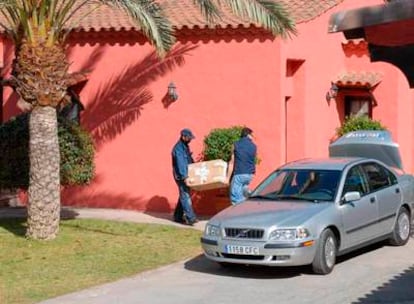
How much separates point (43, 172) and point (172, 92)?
4.72 metres

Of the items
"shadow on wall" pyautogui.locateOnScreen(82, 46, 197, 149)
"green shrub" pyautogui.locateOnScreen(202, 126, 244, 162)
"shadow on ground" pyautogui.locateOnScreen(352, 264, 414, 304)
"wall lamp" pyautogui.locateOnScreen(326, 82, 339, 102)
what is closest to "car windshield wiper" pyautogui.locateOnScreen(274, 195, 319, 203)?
"shadow on ground" pyautogui.locateOnScreen(352, 264, 414, 304)

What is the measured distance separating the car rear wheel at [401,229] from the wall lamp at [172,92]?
574 cm

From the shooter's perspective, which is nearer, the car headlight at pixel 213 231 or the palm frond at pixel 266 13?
the car headlight at pixel 213 231

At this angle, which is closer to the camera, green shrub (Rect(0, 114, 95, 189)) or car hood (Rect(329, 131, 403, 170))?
green shrub (Rect(0, 114, 95, 189))

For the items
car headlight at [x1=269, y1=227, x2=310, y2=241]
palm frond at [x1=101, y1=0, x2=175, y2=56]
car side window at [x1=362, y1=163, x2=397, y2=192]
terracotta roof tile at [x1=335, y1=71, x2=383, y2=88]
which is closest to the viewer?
car headlight at [x1=269, y1=227, x2=310, y2=241]

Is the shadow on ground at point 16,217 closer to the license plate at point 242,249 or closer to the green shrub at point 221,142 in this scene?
the green shrub at point 221,142

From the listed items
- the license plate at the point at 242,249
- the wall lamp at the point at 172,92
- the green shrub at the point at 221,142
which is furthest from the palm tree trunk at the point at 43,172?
the wall lamp at the point at 172,92

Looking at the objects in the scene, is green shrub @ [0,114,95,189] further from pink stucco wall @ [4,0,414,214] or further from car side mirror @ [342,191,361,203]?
car side mirror @ [342,191,361,203]

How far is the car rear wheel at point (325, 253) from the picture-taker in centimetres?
1051

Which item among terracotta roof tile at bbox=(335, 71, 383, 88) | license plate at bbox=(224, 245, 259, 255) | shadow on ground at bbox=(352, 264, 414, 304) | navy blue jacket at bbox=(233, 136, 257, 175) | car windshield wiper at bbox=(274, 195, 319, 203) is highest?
terracotta roof tile at bbox=(335, 71, 383, 88)

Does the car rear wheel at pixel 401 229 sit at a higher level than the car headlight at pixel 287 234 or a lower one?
lower

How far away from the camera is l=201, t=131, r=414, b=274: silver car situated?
10367 mm

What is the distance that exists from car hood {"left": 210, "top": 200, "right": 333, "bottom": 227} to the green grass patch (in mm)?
1330

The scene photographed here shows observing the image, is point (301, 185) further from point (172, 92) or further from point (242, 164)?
point (172, 92)
